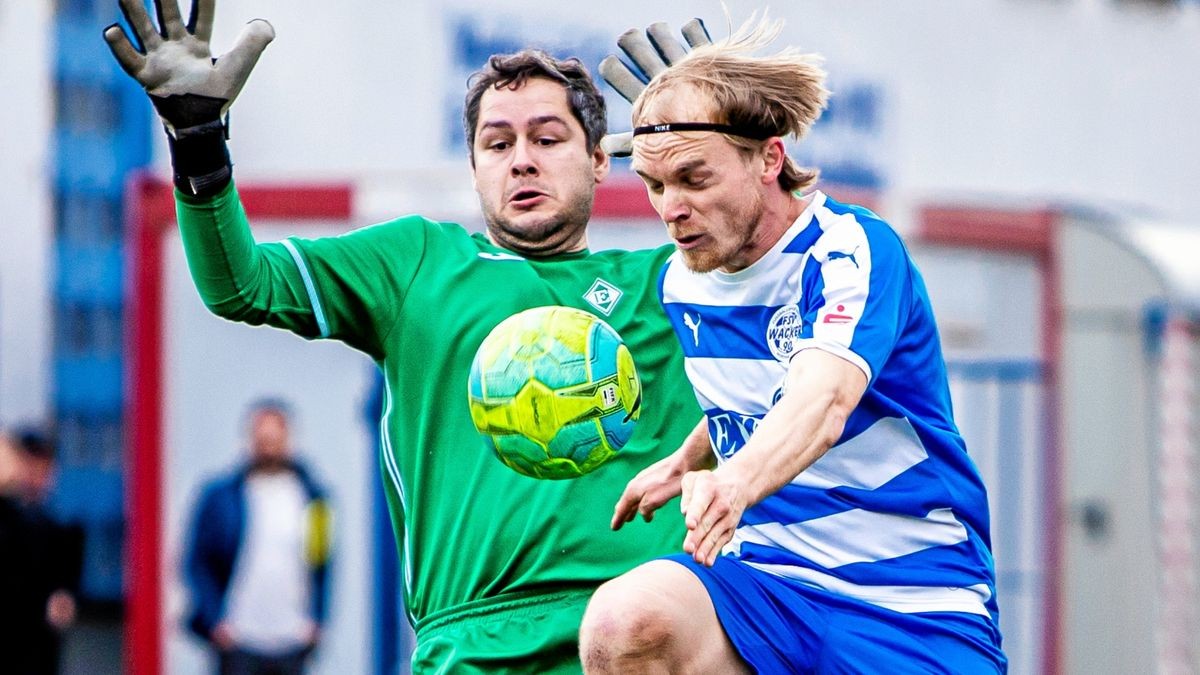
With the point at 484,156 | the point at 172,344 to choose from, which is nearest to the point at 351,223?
the point at 172,344

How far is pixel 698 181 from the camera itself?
3.92 metres

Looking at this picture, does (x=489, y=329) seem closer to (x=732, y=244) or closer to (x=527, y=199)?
(x=527, y=199)

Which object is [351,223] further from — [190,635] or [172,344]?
[190,635]

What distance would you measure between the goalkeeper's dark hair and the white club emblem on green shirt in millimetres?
355

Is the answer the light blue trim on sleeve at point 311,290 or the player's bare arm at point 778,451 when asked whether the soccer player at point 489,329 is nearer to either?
the light blue trim on sleeve at point 311,290

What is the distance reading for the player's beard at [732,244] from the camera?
13.1ft

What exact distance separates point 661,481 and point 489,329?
735 millimetres

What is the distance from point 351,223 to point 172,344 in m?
1.21

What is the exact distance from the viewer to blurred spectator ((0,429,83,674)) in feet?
28.5

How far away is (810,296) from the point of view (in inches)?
156

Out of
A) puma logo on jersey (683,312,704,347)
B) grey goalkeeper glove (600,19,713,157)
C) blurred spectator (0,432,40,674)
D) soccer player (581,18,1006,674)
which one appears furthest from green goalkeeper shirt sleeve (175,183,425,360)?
blurred spectator (0,432,40,674)

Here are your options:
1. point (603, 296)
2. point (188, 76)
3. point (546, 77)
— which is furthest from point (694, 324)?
point (188, 76)

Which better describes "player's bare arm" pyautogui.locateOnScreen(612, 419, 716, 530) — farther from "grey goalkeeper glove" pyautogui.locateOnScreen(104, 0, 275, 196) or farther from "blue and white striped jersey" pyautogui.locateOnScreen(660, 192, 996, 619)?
"grey goalkeeper glove" pyautogui.locateOnScreen(104, 0, 275, 196)

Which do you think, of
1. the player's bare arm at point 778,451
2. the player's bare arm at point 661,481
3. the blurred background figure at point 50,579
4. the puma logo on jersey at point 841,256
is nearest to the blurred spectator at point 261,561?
the blurred background figure at point 50,579
